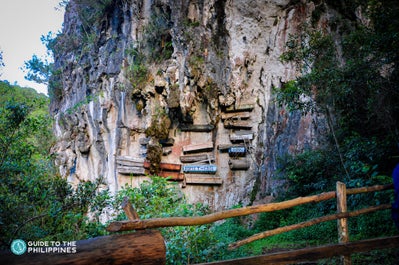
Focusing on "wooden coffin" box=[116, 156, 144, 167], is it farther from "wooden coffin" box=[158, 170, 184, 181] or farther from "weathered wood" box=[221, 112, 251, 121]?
"weathered wood" box=[221, 112, 251, 121]

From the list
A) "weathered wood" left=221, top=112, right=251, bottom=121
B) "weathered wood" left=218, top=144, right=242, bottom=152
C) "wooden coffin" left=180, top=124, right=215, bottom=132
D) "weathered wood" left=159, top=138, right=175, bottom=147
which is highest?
"weathered wood" left=221, top=112, right=251, bottom=121

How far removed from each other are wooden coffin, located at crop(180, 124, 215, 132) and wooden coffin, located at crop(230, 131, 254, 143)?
1.36 metres

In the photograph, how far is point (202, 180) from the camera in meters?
14.5

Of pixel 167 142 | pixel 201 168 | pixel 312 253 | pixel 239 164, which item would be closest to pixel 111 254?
pixel 312 253

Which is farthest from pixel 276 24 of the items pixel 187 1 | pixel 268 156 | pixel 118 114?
pixel 118 114

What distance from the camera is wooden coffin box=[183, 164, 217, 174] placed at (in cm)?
1439

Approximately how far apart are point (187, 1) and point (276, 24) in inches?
222

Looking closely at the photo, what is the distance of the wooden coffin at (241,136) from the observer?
1430 centimetres

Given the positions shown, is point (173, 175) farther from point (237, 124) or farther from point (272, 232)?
point (272, 232)

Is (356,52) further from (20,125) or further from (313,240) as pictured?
(20,125)

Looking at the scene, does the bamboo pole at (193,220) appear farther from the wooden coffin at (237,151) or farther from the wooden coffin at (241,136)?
the wooden coffin at (241,136)

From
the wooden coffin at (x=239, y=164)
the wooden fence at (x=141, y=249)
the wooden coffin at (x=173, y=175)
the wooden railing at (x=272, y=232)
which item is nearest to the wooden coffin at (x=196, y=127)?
the wooden coffin at (x=239, y=164)

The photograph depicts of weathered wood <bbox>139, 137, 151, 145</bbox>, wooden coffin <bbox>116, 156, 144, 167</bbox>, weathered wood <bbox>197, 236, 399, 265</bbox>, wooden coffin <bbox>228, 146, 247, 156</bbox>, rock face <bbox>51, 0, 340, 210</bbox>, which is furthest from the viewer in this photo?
weathered wood <bbox>139, 137, 151, 145</bbox>

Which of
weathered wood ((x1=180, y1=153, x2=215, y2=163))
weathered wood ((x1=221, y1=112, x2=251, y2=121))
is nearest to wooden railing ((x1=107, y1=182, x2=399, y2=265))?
weathered wood ((x1=221, y1=112, x2=251, y2=121))
